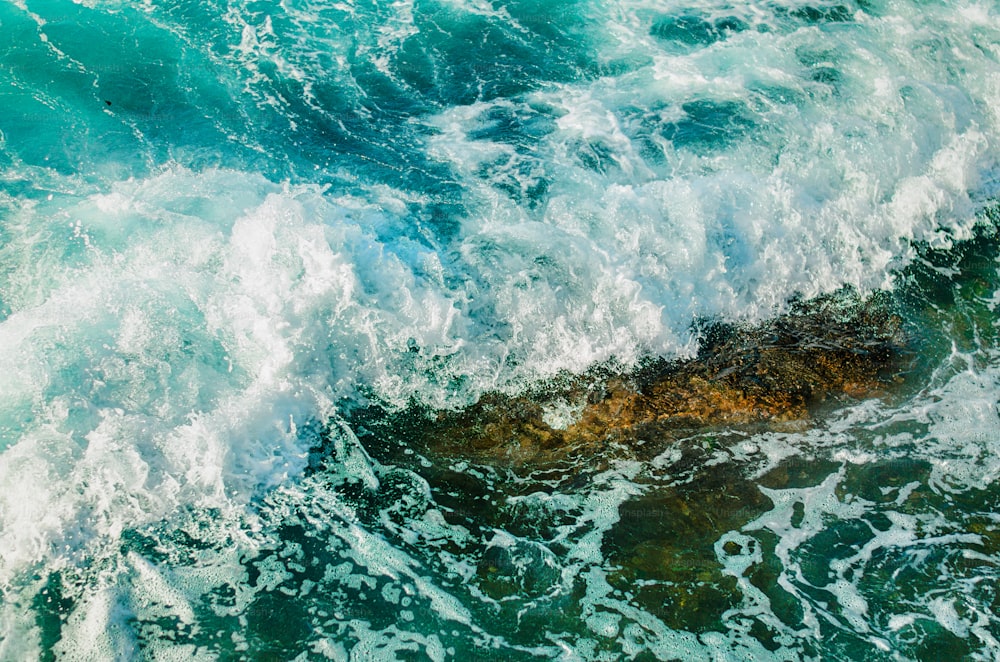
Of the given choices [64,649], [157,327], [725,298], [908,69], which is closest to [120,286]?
[157,327]

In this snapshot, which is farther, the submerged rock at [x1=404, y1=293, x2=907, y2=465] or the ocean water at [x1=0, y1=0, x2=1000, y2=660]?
the submerged rock at [x1=404, y1=293, x2=907, y2=465]

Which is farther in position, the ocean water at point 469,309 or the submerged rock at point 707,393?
the submerged rock at point 707,393

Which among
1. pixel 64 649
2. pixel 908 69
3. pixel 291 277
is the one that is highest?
pixel 908 69

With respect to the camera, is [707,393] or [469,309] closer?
[707,393]

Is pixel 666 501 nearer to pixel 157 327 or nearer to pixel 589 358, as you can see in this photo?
pixel 589 358
